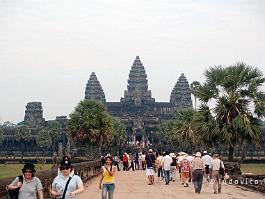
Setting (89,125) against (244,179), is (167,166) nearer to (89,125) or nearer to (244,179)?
(244,179)

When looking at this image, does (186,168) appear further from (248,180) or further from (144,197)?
(144,197)

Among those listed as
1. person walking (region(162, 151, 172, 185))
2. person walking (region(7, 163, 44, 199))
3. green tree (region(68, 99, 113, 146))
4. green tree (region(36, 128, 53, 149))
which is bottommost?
person walking (region(7, 163, 44, 199))

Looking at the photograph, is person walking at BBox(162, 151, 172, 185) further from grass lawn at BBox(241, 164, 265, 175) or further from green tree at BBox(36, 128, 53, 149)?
green tree at BBox(36, 128, 53, 149)

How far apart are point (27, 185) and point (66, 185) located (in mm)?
586

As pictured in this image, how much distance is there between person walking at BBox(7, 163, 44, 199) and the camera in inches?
Answer: 356

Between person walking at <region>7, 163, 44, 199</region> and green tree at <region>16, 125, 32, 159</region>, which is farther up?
green tree at <region>16, 125, 32, 159</region>

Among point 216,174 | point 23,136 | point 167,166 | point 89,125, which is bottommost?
point 216,174

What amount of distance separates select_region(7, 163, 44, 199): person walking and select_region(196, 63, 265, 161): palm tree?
1955cm

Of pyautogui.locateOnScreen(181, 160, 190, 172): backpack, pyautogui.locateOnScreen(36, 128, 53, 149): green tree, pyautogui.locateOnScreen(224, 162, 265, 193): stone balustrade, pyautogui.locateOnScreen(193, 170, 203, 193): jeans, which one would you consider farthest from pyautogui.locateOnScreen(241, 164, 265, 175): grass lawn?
pyautogui.locateOnScreen(36, 128, 53, 149): green tree

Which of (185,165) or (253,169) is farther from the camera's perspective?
(253,169)

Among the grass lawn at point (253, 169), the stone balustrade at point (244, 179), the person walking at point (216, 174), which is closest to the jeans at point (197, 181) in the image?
the person walking at point (216, 174)

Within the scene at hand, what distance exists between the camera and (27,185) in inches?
358

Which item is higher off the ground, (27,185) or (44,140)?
(44,140)

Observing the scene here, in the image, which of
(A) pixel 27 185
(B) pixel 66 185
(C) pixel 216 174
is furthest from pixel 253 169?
(A) pixel 27 185
